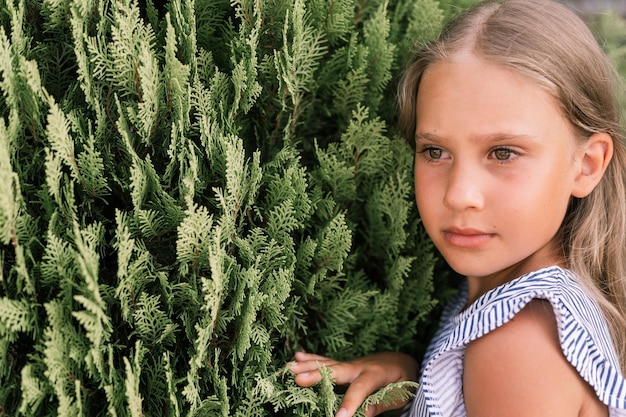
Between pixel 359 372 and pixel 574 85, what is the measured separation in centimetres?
117

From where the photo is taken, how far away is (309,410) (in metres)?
1.76

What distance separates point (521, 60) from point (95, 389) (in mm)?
1543

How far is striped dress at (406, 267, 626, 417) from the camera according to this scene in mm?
1680

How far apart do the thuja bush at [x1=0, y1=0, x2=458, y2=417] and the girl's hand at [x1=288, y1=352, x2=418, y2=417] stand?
49 millimetres

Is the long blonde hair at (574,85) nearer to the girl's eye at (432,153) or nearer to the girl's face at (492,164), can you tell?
the girl's face at (492,164)

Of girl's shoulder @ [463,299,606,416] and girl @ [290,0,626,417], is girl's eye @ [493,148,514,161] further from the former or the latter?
girl's shoulder @ [463,299,606,416]

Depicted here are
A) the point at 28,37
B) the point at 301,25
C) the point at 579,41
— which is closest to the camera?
the point at 28,37

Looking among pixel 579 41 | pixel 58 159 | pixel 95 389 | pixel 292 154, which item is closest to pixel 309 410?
pixel 95 389

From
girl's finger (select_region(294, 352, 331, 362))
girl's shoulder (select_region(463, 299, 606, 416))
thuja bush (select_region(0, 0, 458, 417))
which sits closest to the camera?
thuja bush (select_region(0, 0, 458, 417))

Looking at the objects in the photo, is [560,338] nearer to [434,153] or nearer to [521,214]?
[521,214]

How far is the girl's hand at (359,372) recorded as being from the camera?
1.82 meters

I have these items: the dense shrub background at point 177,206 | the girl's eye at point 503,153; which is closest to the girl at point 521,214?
the girl's eye at point 503,153

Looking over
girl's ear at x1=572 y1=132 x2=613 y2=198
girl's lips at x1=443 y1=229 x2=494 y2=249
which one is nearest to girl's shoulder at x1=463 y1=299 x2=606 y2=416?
girl's lips at x1=443 y1=229 x2=494 y2=249

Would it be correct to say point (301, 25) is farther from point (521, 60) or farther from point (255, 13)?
point (521, 60)
